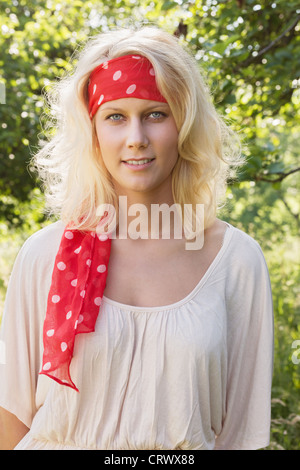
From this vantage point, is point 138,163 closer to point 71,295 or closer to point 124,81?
point 124,81

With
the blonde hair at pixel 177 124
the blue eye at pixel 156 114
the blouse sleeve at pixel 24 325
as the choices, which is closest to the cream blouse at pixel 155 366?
the blouse sleeve at pixel 24 325

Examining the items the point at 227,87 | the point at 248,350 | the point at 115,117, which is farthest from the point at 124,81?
the point at 227,87

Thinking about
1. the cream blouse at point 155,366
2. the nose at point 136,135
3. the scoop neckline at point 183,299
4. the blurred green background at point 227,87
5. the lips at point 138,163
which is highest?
the blurred green background at point 227,87

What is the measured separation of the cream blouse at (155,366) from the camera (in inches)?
64.4

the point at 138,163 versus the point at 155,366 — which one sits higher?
the point at 138,163

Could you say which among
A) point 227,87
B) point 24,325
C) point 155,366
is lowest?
point 155,366

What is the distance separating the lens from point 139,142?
1617 millimetres

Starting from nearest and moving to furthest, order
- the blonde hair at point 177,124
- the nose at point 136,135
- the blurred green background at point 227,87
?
1. the nose at point 136,135
2. the blonde hair at point 177,124
3. the blurred green background at point 227,87

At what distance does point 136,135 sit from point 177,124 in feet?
0.57

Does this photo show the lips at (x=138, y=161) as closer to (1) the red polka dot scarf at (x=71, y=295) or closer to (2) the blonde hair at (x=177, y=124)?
(2) the blonde hair at (x=177, y=124)

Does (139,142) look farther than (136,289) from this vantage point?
No

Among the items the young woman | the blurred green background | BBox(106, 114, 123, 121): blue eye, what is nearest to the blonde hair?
the young woman

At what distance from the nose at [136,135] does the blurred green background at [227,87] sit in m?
0.57

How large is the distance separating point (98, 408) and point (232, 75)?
1.68 meters
